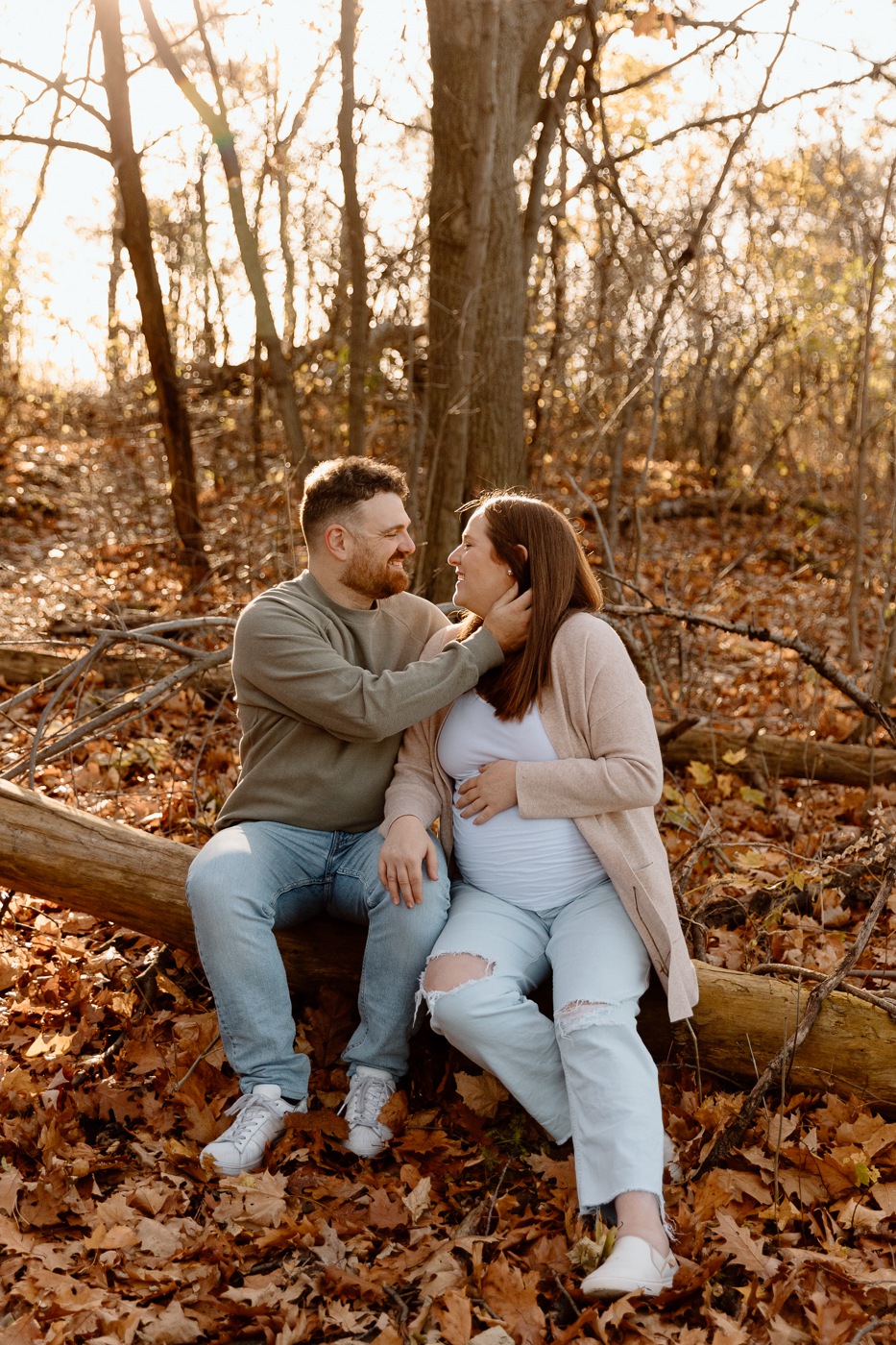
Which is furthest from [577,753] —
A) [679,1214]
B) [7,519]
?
[7,519]

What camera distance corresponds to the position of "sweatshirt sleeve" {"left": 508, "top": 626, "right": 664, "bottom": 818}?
298 centimetres

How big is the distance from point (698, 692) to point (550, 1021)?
13.5ft

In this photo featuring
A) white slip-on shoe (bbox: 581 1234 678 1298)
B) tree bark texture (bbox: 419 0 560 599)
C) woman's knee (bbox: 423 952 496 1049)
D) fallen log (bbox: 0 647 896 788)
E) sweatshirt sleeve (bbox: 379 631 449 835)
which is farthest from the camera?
tree bark texture (bbox: 419 0 560 599)

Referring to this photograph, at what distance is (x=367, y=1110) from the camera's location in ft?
9.98

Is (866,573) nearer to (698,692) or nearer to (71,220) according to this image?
(698,692)

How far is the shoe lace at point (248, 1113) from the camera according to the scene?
292 centimetres

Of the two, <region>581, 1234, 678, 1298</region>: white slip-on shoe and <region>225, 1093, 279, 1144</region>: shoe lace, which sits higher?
<region>581, 1234, 678, 1298</region>: white slip-on shoe

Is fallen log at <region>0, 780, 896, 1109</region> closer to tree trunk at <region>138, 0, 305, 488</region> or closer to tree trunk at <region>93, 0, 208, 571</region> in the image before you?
tree trunk at <region>138, 0, 305, 488</region>

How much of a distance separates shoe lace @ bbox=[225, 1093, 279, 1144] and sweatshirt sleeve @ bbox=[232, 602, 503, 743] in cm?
106

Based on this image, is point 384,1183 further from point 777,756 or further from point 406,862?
point 777,756

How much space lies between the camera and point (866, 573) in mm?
10023

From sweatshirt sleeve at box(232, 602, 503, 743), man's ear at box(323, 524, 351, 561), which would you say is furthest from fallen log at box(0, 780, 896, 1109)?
man's ear at box(323, 524, 351, 561)

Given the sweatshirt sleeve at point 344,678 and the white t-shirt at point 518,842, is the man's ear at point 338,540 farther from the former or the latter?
the white t-shirt at point 518,842

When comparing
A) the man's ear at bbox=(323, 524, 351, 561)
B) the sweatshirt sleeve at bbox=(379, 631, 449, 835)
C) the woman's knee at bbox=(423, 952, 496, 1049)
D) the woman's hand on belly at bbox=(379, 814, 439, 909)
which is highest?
the man's ear at bbox=(323, 524, 351, 561)
